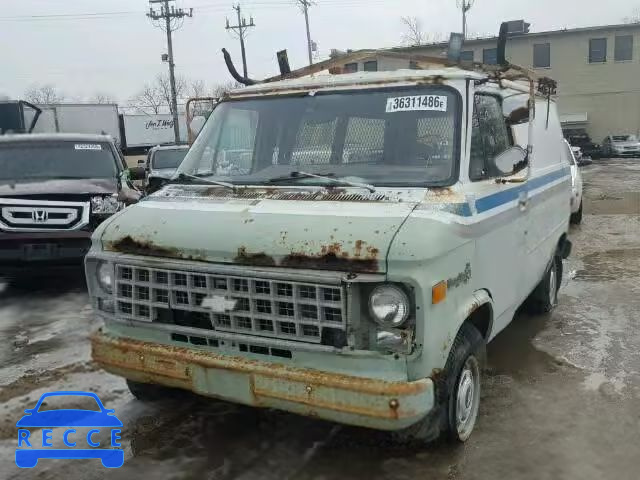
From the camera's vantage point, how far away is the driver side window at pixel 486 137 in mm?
3945

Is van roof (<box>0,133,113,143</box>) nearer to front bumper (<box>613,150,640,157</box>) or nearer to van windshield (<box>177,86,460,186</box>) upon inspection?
van windshield (<box>177,86,460,186</box>)

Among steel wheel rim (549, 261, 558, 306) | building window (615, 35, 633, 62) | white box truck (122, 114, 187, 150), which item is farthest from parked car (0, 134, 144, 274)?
building window (615, 35, 633, 62)

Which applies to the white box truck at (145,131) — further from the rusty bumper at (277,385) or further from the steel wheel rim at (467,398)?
the steel wheel rim at (467,398)

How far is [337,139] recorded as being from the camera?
13.6ft

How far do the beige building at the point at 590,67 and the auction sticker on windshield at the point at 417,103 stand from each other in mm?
36490

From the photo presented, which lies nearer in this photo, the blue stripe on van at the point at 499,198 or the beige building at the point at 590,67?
the blue stripe on van at the point at 499,198

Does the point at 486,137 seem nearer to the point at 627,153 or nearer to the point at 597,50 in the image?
the point at 627,153

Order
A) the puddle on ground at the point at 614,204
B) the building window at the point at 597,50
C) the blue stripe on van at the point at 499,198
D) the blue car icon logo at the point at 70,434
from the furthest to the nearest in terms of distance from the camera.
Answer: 1. the building window at the point at 597,50
2. the puddle on ground at the point at 614,204
3. the blue car icon logo at the point at 70,434
4. the blue stripe on van at the point at 499,198

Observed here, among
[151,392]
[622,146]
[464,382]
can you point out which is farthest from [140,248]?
[622,146]

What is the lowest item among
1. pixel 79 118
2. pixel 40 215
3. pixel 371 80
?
pixel 40 215

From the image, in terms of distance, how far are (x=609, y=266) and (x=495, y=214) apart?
A: 5703 millimetres

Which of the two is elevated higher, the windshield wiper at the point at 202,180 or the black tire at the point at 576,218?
the windshield wiper at the point at 202,180

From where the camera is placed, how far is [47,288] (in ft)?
27.0

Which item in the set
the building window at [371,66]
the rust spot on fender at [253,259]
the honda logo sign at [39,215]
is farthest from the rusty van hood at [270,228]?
the honda logo sign at [39,215]
